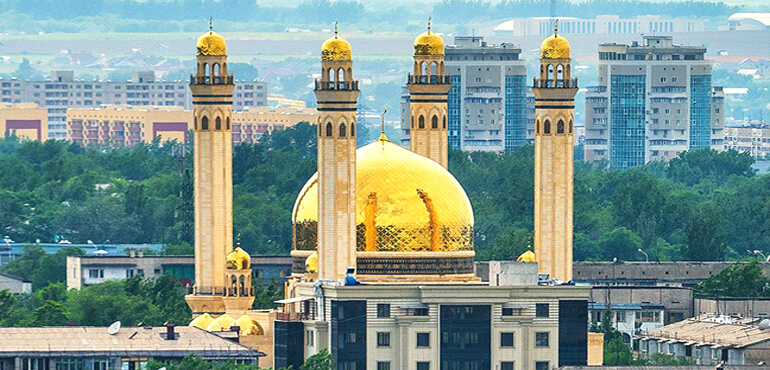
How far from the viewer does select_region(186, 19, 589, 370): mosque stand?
68.7m

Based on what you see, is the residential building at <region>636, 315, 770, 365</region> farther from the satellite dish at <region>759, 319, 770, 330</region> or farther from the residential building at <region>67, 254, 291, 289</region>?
the residential building at <region>67, 254, 291, 289</region>

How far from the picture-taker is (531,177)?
124m

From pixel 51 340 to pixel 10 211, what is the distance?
61375 mm

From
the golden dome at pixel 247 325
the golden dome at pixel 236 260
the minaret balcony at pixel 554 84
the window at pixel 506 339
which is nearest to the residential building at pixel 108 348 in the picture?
the golden dome at pixel 247 325

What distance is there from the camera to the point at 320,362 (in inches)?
2621

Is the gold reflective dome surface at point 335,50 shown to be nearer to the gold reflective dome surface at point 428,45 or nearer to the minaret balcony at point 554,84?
the minaret balcony at point 554,84

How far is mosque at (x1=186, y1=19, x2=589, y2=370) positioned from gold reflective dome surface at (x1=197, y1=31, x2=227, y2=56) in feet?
18.1

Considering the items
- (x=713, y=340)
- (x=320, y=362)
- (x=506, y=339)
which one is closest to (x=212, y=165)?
(x=506, y=339)

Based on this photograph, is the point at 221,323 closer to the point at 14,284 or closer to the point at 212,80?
the point at 212,80

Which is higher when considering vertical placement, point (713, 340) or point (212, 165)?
point (212, 165)

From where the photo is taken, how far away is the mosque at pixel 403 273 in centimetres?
6869

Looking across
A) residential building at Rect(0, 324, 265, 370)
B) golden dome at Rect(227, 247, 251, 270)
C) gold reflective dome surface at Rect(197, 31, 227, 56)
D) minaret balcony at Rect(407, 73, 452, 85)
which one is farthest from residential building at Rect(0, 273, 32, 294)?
residential building at Rect(0, 324, 265, 370)

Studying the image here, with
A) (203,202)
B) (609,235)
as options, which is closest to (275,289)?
(203,202)

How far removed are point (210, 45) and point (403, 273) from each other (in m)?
10.4
